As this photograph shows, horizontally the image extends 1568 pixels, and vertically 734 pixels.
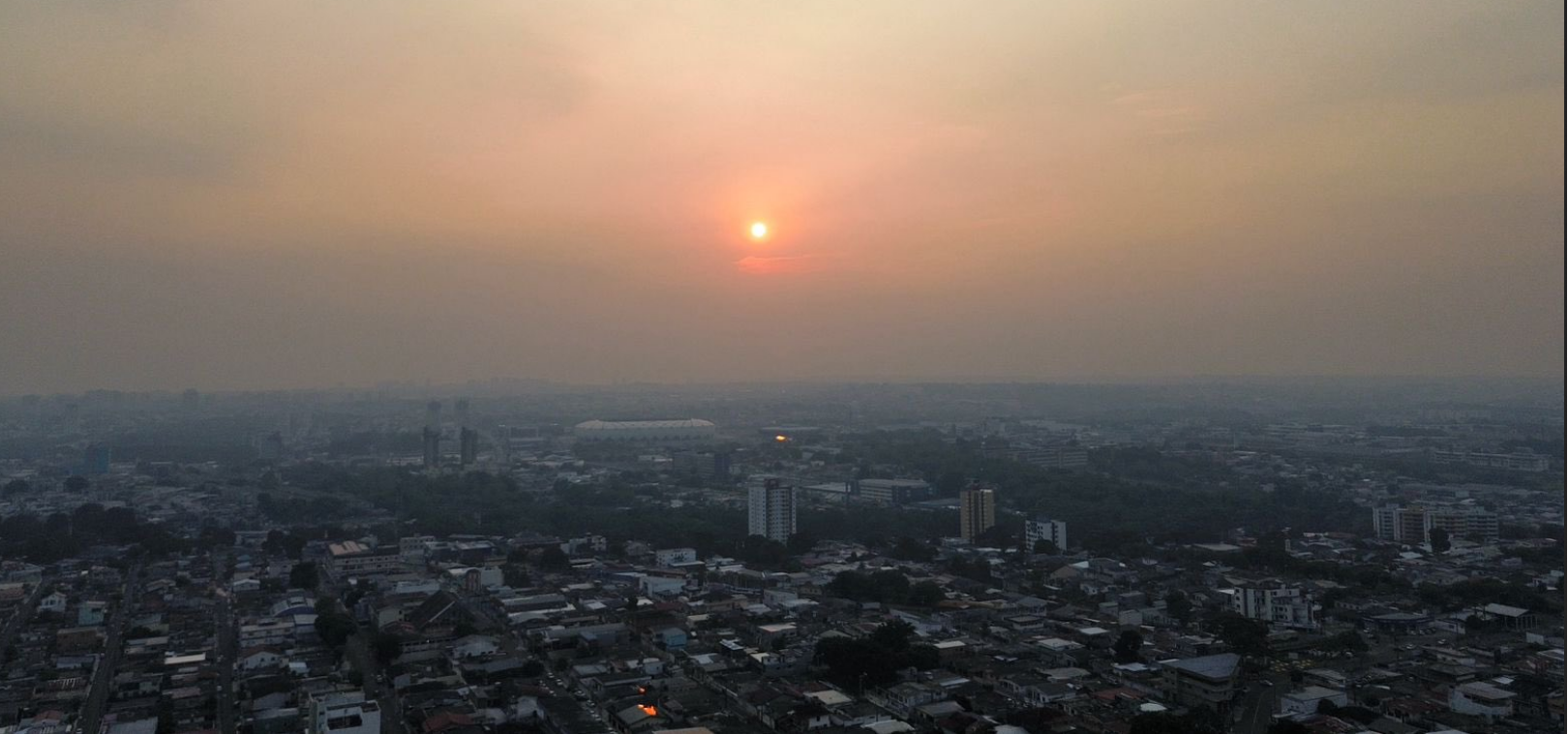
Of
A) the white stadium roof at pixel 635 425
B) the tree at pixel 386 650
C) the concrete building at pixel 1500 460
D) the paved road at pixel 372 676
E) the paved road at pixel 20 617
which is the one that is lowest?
the paved road at pixel 372 676

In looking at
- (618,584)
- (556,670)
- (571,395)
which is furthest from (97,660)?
(571,395)

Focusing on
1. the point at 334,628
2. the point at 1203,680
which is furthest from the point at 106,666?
the point at 1203,680

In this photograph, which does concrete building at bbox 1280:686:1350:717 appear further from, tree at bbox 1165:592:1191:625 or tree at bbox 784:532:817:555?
tree at bbox 784:532:817:555

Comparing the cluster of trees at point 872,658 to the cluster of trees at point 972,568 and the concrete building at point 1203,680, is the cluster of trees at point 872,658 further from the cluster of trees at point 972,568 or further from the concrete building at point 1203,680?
the cluster of trees at point 972,568

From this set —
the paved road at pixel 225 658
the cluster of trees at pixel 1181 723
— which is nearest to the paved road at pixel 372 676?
the paved road at pixel 225 658

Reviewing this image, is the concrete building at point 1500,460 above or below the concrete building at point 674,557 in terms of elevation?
above

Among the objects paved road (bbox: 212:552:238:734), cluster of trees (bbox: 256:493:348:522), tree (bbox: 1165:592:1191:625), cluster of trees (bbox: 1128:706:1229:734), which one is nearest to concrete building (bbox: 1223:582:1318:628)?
tree (bbox: 1165:592:1191:625)
